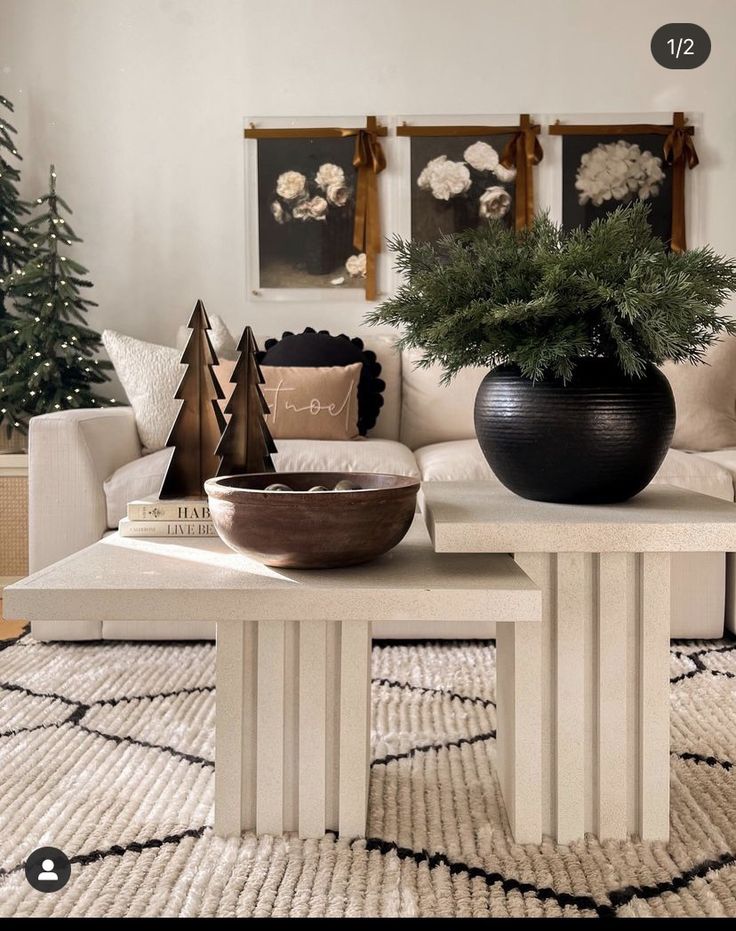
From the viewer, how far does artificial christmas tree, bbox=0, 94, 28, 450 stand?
10.6 feet

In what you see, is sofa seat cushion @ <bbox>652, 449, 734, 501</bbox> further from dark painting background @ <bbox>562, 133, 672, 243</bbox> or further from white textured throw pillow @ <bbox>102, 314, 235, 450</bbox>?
dark painting background @ <bbox>562, 133, 672, 243</bbox>

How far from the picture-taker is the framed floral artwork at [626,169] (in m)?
3.48

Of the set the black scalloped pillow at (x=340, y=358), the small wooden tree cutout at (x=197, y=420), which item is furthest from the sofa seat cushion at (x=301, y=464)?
the small wooden tree cutout at (x=197, y=420)

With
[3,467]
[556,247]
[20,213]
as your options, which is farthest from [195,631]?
[20,213]

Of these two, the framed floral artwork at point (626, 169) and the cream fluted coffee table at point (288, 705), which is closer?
the cream fluted coffee table at point (288, 705)

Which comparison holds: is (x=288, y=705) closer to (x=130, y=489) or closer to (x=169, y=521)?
(x=169, y=521)

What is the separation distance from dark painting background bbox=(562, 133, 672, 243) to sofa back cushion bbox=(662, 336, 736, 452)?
84 centimetres

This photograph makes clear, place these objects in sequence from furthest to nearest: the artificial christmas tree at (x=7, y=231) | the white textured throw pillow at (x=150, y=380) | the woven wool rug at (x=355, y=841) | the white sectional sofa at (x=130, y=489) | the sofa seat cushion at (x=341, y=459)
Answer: the artificial christmas tree at (x=7, y=231) < the white textured throw pillow at (x=150, y=380) < the sofa seat cushion at (x=341, y=459) < the white sectional sofa at (x=130, y=489) < the woven wool rug at (x=355, y=841)

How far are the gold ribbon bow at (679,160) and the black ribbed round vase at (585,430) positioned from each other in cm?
255

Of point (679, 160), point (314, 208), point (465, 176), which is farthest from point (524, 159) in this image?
point (314, 208)

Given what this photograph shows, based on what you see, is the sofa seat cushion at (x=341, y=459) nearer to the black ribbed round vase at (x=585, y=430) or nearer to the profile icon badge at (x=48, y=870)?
the black ribbed round vase at (x=585, y=430)

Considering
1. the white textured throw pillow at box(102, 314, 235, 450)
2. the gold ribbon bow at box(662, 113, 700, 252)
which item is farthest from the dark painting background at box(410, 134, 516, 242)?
the white textured throw pillow at box(102, 314, 235, 450)

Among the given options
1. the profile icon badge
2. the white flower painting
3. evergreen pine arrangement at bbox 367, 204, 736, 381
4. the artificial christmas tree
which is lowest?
→ the profile icon badge

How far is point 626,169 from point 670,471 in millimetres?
1711
